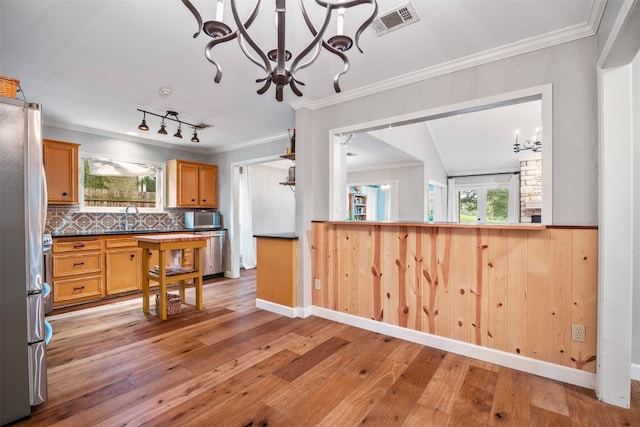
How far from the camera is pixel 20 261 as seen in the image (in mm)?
1639

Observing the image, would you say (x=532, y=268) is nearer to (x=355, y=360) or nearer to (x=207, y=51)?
(x=355, y=360)

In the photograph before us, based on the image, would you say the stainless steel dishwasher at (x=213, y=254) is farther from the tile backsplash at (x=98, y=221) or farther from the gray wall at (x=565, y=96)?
Result: the gray wall at (x=565, y=96)

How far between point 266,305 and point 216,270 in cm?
218

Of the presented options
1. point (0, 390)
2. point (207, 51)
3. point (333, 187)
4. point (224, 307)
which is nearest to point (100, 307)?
point (224, 307)

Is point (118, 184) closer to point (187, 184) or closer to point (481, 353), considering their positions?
point (187, 184)

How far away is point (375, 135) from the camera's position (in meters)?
4.30

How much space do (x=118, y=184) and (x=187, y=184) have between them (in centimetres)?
101

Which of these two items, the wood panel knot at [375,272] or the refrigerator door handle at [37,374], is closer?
the refrigerator door handle at [37,374]

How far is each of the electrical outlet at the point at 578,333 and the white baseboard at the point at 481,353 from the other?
0.69 feet

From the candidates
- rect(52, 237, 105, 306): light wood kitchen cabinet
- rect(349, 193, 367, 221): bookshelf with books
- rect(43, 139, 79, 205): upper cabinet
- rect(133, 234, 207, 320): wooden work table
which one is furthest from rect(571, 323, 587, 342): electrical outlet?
rect(349, 193, 367, 221): bookshelf with books

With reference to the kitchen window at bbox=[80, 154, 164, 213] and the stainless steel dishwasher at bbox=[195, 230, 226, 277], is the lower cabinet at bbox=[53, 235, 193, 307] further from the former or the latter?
the kitchen window at bbox=[80, 154, 164, 213]

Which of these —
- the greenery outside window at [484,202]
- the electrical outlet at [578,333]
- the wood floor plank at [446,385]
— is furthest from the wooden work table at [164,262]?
the greenery outside window at [484,202]

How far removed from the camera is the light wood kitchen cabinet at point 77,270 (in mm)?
3654

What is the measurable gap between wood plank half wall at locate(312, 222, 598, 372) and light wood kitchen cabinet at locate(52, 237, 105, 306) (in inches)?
123
